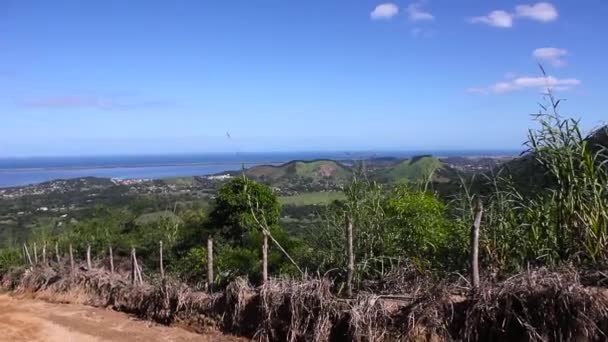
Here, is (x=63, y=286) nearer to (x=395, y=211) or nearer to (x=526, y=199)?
(x=395, y=211)

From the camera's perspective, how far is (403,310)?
521 centimetres

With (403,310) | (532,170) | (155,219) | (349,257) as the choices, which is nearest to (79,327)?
(349,257)

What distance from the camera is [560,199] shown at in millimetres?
4664

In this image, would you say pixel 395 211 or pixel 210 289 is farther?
pixel 210 289

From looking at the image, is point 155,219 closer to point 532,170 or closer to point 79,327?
point 79,327

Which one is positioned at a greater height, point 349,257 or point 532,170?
point 532,170

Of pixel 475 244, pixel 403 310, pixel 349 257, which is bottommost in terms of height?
pixel 403 310

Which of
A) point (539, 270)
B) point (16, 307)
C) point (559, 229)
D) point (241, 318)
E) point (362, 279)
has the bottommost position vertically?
point (16, 307)

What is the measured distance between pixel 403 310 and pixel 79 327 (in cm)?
501

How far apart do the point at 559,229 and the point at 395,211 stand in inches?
82.4

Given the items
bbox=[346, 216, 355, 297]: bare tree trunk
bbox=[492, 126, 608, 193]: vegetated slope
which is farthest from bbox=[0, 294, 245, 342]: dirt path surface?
bbox=[492, 126, 608, 193]: vegetated slope

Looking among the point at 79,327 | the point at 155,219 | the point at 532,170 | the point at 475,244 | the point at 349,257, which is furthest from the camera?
the point at 155,219

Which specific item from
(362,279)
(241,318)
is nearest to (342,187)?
(362,279)

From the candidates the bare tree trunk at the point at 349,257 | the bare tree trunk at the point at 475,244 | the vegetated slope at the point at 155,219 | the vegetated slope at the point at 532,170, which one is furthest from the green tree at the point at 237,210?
the bare tree trunk at the point at 475,244
